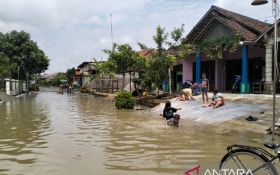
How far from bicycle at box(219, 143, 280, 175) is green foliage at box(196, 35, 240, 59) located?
17312 mm

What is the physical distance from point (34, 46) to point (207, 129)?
48900 millimetres

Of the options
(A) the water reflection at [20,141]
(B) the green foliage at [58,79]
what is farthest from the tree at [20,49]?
(A) the water reflection at [20,141]

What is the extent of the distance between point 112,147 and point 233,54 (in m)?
18.4

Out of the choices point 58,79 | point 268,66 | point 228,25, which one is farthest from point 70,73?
point 268,66

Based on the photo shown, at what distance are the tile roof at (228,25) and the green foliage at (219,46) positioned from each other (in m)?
0.54

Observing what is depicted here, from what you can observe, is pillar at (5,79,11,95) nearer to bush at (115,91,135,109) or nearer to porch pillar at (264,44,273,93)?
bush at (115,91,135,109)

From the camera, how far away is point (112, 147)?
33.3ft

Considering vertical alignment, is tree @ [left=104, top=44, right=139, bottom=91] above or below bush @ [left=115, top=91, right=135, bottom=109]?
above

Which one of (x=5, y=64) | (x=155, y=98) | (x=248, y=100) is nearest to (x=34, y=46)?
(x=5, y=64)

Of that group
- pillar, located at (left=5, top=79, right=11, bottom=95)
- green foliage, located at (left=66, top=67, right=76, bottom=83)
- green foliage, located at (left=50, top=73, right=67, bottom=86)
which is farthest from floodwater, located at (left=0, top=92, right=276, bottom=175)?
green foliage, located at (left=50, top=73, right=67, bottom=86)

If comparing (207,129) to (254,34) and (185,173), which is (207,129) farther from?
(254,34)

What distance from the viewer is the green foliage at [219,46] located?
73.5 feet

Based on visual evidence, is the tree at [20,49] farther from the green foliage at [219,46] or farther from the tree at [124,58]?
the green foliage at [219,46]

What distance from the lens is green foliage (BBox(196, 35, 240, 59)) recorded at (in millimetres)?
22403
